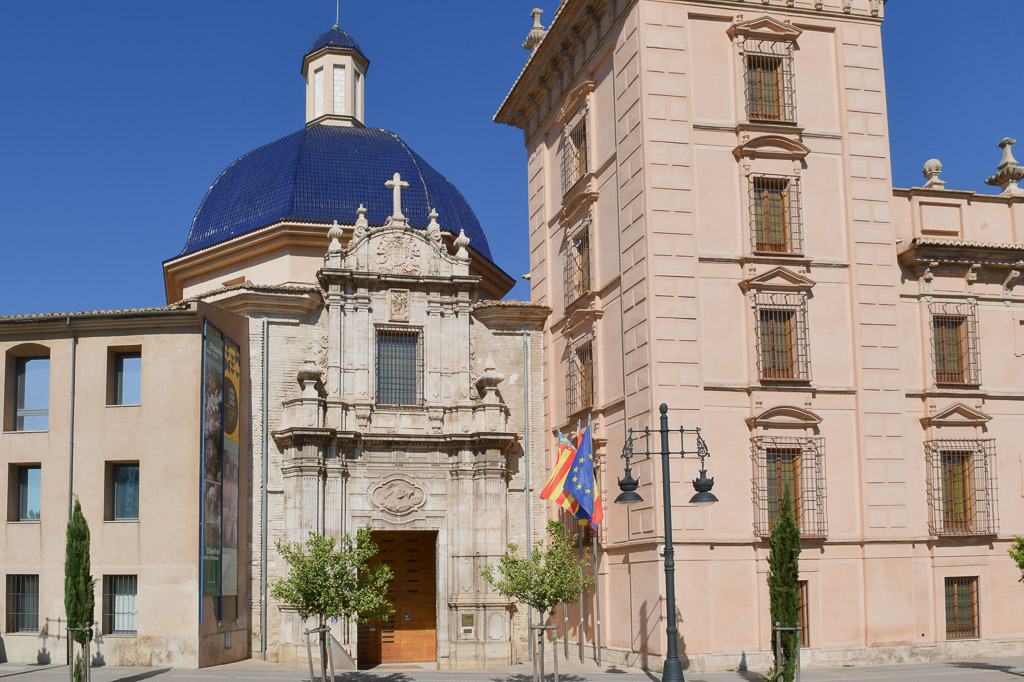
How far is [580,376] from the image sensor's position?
30.7m

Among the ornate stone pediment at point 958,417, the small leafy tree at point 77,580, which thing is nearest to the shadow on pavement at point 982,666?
the ornate stone pediment at point 958,417

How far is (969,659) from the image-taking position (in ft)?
90.5

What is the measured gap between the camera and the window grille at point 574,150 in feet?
103

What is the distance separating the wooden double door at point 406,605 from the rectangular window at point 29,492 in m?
8.52

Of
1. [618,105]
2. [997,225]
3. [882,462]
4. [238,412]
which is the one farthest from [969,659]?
[238,412]

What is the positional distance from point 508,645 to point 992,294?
50.0 ft

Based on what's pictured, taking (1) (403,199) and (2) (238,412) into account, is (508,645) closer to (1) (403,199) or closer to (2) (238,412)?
(2) (238,412)

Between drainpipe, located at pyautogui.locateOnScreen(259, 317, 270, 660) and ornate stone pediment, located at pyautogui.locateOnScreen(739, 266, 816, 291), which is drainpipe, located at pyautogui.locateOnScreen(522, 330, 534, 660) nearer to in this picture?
drainpipe, located at pyautogui.locateOnScreen(259, 317, 270, 660)

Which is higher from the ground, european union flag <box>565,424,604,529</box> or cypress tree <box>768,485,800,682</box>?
european union flag <box>565,424,604,529</box>

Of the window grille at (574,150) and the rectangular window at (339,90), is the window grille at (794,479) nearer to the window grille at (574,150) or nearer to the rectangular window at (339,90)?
the window grille at (574,150)

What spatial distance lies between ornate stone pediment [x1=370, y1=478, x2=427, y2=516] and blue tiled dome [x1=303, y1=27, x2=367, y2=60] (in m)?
19.3

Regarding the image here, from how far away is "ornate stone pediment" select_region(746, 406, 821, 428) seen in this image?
26.5 meters

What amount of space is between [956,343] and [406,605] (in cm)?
1597

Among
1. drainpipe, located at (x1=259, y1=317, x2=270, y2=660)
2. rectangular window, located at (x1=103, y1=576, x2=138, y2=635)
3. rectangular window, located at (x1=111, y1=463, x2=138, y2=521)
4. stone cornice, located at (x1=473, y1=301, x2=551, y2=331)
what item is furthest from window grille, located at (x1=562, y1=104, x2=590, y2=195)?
rectangular window, located at (x1=103, y1=576, x2=138, y2=635)
